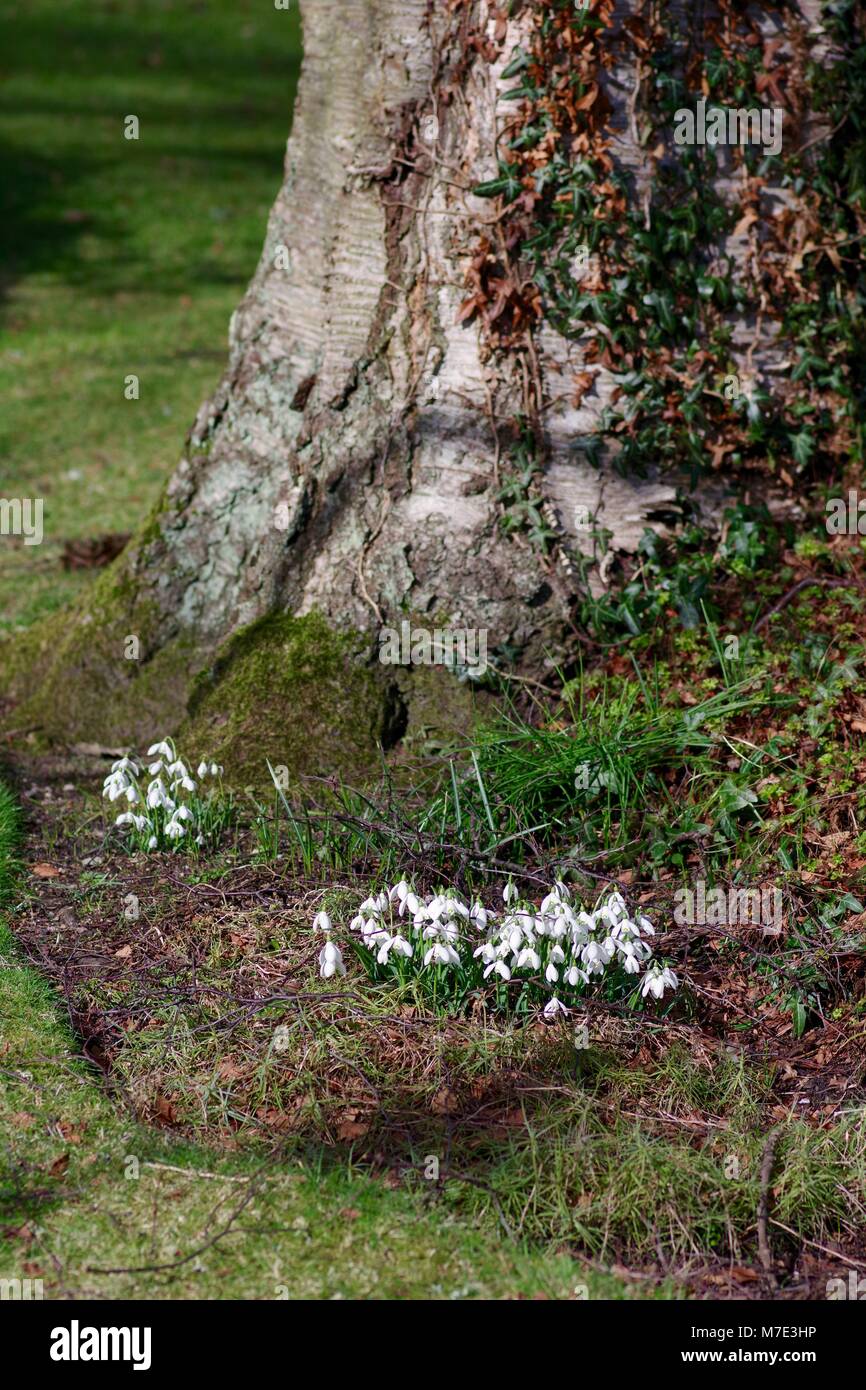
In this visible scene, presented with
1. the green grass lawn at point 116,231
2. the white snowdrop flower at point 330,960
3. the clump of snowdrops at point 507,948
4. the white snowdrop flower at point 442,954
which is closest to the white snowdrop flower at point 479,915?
the clump of snowdrops at point 507,948

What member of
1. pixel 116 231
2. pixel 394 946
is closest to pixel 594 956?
pixel 394 946

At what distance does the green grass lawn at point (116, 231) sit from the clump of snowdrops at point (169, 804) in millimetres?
2349

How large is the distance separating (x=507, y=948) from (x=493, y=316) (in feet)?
7.97

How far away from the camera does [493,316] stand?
529 cm

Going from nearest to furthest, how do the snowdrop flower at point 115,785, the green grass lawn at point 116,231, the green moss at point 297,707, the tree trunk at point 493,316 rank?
the snowdrop flower at point 115,785 < the tree trunk at point 493,316 < the green moss at point 297,707 < the green grass lawn at point 116,231

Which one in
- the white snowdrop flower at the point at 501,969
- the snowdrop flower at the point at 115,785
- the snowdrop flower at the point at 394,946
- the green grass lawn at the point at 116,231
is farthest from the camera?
the green grass lawn at the point at 116,231

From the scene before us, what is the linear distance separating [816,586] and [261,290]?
2.51 meters

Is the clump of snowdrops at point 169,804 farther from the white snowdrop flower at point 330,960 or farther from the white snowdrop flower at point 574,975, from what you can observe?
the white snowdrop flower at point 574,975

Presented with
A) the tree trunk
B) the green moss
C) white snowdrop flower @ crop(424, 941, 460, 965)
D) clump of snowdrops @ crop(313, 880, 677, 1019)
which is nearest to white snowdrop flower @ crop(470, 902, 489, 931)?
clump of snowdrops @ crop(313, 880, 677, 1019)

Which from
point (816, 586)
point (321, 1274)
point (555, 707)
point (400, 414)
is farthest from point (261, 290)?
point (321, 1274)

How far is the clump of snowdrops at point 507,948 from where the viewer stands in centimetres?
407

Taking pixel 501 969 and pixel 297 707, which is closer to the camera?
pixel 501 969

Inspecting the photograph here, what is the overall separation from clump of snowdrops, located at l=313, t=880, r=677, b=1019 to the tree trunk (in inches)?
50.7

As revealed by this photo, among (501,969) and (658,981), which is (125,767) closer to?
(501,969)
